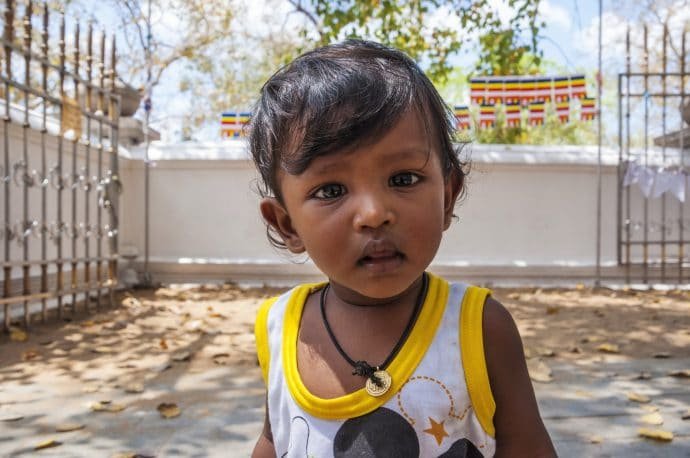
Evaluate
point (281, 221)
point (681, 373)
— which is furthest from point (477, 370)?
point (681, 373)

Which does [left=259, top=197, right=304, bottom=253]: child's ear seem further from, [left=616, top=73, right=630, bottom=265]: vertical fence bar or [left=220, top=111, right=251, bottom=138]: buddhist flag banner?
[left=220, top=111, right=251, bottom=138]: buddhist flag banner

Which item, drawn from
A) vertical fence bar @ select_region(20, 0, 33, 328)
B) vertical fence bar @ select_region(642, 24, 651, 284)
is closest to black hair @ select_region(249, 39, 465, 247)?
vertical fence bar @ select_region(20, 0, 33, 328)

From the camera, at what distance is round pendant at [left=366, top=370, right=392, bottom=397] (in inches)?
46.1

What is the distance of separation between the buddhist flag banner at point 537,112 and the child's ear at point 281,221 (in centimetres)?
770

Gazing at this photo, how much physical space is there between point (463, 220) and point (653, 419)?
16.8ft

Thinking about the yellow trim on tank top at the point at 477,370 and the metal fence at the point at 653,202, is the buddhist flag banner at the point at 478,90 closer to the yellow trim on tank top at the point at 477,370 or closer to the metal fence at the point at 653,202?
the metal fence at the point at 653,202

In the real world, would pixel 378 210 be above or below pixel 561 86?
below

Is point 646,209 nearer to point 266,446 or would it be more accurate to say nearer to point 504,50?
point 504,50

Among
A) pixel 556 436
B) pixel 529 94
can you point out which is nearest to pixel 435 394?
pixel 556 436

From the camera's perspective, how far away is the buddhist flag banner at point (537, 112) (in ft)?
27.9

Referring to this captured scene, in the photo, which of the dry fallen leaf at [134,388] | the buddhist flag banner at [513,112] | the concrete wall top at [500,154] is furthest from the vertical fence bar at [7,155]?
the buddhist flag banner at [513,112]

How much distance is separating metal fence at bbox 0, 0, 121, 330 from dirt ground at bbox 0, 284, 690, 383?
316 mm

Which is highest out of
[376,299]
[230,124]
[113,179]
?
[230,124]

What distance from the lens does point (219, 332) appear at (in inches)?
182
